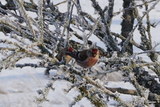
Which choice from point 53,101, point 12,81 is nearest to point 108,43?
point 53,101

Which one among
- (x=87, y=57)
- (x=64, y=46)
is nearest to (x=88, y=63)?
(x=87, y=57)

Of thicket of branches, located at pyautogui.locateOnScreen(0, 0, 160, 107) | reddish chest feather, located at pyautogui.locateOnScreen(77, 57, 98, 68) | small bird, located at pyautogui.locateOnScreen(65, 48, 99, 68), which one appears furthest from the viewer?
reddish chest feather, located at pyautogui.locateOnScreen(77, 57, 98, 68)

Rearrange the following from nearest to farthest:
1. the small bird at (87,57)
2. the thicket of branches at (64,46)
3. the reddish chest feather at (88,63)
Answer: the thicket of branches at (64,46)
the small bird at (87,57)
the reddish chest feather at (88,63)

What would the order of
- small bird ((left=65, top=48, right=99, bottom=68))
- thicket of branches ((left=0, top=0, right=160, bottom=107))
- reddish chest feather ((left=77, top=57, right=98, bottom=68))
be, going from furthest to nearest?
1. reddish chest feather ((left=77, top=57, right=98, bottom=68))
2. small bird ((left=65, top=48, right=99, bottom=68))
3. thicket of branches ((left=0, top=0, right=160, bottom=107))

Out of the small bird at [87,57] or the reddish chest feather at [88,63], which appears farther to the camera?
the reddish chest feather at [88,63]

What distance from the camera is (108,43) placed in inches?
74.9

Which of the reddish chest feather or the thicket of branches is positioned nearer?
the thicket of branches

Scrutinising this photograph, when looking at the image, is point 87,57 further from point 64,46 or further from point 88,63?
point 64,46

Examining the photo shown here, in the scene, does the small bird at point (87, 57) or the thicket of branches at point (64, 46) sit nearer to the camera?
the thicket of branches at point (64, 46)

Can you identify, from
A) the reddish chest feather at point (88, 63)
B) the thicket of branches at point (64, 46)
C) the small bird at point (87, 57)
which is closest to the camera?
the thicket of branches at point (64, 46)

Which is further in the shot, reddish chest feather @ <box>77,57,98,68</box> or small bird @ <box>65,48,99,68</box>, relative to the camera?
reddish chest feather @ <box>77,57,98,68</box>

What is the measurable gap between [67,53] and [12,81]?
4734 mm

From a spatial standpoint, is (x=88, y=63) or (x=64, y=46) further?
(x=88, y=63)

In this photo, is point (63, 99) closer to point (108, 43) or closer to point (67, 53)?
point (108, 43)
